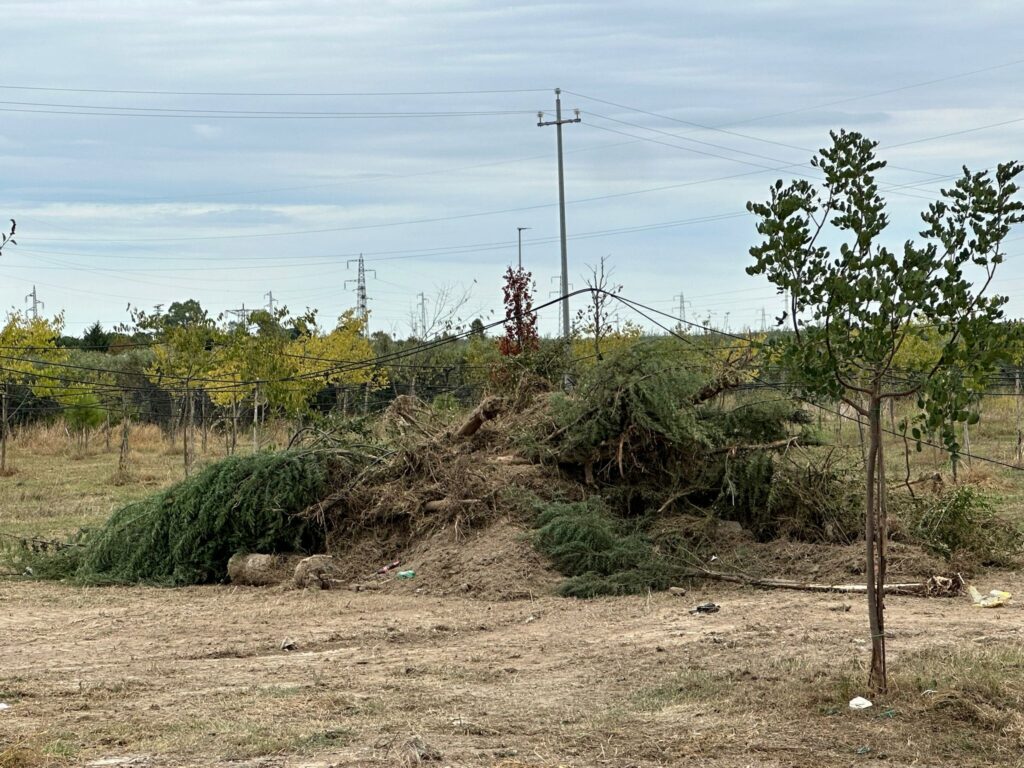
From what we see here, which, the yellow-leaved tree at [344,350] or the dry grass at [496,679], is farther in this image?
the yellow-leaved tree at [344,350]

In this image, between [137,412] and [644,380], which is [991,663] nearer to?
[644,380]

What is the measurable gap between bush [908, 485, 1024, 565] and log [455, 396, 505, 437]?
15.5 ft

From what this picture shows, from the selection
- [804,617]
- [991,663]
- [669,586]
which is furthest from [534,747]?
[669,586]

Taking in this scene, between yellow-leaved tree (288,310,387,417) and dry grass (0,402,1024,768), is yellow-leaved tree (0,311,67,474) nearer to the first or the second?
yellow-leaved tree (288,310,387,417)

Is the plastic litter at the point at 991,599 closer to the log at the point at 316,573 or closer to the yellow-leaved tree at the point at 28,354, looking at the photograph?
the log at the point at 316,573

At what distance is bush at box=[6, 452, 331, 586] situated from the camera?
12.0 metres

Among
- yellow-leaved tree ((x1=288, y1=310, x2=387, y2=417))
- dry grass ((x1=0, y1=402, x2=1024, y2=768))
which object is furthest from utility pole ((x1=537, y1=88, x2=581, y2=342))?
dry grass ((x1=0, y1=402, x2=1024, y2=768))

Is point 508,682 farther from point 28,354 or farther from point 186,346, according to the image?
point 28,354

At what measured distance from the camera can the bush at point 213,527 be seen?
11961 mm

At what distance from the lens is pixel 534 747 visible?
527 centimetres

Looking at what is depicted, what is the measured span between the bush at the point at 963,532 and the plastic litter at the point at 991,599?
142 cm

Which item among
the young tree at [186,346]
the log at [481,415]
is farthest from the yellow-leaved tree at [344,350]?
the log at [481,415]

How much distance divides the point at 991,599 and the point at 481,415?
591 cm

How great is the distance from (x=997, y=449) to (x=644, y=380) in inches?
715
